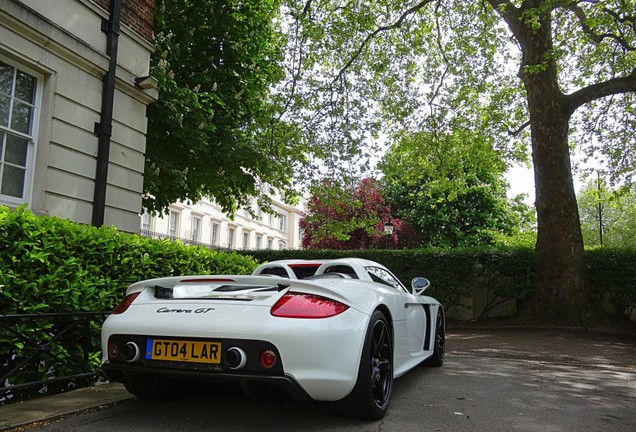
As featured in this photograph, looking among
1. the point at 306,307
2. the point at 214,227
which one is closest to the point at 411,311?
the point at 306,307

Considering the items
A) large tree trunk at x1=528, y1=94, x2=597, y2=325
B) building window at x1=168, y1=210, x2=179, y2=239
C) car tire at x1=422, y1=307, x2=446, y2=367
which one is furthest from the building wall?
building window at x1=168, y1=210, x2=179, y2=239

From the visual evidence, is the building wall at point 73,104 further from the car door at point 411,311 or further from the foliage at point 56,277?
the car door at point 411,311

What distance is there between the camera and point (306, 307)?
3.15 m

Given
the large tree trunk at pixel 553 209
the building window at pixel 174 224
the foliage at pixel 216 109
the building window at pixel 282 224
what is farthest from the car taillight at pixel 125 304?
the building window at pixel 282 224

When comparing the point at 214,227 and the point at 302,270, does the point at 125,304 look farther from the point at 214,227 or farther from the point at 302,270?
the point at 214,227

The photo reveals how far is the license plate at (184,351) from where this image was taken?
3052 millimetres

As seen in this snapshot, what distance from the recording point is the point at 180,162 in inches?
508

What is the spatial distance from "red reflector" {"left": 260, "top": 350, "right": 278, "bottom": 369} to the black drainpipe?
5537 mm

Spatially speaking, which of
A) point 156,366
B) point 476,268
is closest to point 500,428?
point 156,366

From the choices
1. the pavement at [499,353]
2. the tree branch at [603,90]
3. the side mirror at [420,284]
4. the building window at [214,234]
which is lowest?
the pavement at [499,353]

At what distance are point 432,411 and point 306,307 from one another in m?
1.58

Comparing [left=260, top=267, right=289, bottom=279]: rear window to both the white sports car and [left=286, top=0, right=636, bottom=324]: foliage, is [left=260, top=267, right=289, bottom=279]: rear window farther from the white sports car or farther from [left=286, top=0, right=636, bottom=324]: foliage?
[left=286, top=0, right=636, bottom=324]: foliage

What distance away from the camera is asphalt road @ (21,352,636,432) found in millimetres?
3332

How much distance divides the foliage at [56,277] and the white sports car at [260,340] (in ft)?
3.30
